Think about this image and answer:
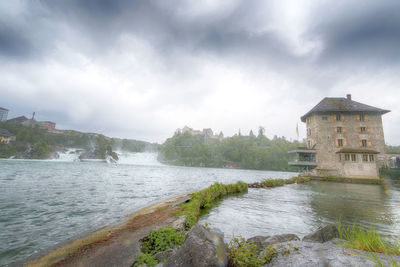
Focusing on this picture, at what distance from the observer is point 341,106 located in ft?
138

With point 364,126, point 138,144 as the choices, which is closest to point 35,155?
point 138,144

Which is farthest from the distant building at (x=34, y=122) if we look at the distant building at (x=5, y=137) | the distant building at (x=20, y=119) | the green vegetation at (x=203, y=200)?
the green vegetation at (x=203, y=200)

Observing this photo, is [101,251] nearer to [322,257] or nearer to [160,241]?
[160,241]

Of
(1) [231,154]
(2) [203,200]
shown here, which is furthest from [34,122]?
(2) [203,200]

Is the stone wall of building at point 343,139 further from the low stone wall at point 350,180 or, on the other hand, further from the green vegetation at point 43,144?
the green vegetation at point 43,144

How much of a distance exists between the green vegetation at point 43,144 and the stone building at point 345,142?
118183 millimetres

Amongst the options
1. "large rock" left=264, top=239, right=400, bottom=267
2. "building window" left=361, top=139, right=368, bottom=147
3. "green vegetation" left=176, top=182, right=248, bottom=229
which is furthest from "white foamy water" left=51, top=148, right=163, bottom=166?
"large rock" left=264, top=239, right=400, bottom=267

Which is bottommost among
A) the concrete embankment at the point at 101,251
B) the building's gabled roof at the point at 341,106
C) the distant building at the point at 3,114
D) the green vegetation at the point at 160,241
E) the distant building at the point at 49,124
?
the concrete embankment at the point at 101,251

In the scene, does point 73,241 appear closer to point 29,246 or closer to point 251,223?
point 29,246

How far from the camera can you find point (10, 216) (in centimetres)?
927

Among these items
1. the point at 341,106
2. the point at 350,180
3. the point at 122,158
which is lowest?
the point at 350,180

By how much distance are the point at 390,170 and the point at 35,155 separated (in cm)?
14444

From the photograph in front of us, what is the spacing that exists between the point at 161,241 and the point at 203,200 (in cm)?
719

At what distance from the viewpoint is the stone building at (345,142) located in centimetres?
3684
